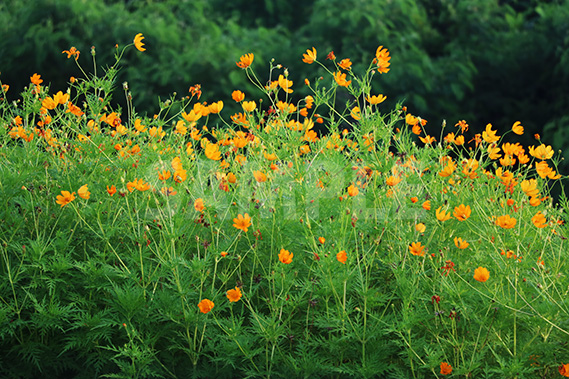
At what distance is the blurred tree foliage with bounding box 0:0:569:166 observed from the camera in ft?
25.1

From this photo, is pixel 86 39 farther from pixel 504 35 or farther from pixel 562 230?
pixel 562 230

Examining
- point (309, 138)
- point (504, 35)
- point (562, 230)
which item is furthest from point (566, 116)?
point (309, 138)

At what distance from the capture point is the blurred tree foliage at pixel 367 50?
25.1 feet

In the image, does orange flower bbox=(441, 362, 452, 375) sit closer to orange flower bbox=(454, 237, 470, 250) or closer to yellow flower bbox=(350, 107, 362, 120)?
orange flower bbox=(454, 237, 470, 250)

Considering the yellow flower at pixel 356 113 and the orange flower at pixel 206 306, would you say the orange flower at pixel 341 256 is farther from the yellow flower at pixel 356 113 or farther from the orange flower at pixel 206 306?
the yellow flower at pixel 356 113

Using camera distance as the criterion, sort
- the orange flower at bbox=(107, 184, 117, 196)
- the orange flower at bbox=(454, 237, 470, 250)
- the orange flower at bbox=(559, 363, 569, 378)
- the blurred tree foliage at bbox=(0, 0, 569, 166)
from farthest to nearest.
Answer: the blurred tree foliage at bbox=(0, 0, 569, 166)
the orange flower at bbox=(107, 184, 117, 196)
the orange flower at bbox=(454, 237, 470, 250)
the orange flower at bbox=(559, 363, 569, 378)

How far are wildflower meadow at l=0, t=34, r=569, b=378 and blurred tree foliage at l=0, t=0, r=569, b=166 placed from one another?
15.5ft

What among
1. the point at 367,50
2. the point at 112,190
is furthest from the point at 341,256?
the point at 367,50

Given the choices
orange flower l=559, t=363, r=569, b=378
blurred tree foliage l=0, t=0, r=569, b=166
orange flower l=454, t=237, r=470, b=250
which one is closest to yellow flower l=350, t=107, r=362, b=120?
orange flower l=454, t=237, r=470, b=250

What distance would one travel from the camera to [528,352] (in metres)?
2.26

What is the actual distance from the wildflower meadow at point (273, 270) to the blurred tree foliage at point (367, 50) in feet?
15.5

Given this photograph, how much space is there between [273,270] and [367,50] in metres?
6.02

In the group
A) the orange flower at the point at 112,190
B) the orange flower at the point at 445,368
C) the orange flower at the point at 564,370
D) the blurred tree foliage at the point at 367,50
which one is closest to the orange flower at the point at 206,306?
the orange flower at the point at 112,190

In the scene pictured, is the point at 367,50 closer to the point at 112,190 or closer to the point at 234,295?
the point at 112,190
